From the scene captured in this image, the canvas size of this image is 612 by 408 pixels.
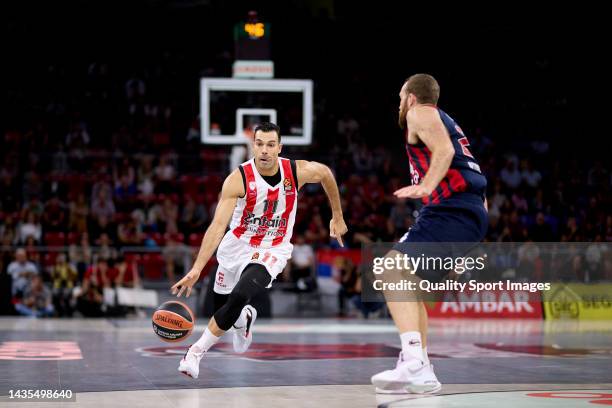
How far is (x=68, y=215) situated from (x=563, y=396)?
1465cm

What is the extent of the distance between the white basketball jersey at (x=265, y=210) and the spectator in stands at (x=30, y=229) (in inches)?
457

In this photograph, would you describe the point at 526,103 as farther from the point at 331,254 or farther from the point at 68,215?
the point at 68,215

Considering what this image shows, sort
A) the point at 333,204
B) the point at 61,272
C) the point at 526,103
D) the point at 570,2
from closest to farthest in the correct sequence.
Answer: the point at 333,204
the point at 61,272
the point at 570,2
the point at 526,103

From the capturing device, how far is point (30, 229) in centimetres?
1881

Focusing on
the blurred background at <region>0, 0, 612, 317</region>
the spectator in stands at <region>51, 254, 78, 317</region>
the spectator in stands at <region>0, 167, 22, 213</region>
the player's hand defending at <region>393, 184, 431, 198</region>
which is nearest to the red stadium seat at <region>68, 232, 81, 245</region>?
the blurred background at <region>0, 0, 612, 317</region>

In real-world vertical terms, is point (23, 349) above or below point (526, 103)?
below

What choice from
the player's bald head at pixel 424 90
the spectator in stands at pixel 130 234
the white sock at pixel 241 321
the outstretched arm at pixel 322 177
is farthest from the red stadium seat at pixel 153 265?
the player's bald head at pixel 424 90

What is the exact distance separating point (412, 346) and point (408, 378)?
212 mm

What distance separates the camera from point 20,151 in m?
21.7

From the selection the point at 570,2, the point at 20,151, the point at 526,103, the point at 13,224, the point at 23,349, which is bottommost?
the point at 23,349

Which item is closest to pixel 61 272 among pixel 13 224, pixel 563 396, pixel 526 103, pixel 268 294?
pixel 13 224

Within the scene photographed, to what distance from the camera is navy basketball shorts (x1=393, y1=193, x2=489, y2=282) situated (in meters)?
6.40

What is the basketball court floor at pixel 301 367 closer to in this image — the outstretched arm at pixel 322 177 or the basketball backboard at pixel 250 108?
the outstretched arm at pixel 322 177

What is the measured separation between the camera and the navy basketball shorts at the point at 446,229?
640cm
